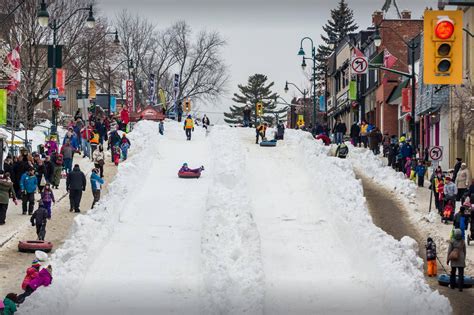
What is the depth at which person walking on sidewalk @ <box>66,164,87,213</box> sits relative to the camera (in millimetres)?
30281

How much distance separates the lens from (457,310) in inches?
806

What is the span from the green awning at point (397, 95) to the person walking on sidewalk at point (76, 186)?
3240 cm

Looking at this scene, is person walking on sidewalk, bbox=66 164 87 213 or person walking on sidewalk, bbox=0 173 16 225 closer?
person walking on sidewalk, bbox=0 173 16 225

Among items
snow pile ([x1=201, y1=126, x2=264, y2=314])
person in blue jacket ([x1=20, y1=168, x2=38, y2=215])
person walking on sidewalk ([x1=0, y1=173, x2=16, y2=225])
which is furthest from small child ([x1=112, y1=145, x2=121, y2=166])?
person walking on sidewalk ([x1=0, y1=173, x2=16, y2=225])

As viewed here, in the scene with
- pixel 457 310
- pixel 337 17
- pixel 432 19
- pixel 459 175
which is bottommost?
pixel 457 310

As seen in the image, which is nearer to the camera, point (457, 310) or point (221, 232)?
point (457, 310)

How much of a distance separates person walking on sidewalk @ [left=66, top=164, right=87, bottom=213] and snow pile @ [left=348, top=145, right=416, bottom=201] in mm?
10581

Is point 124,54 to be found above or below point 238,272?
above

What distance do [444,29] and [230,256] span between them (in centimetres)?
753

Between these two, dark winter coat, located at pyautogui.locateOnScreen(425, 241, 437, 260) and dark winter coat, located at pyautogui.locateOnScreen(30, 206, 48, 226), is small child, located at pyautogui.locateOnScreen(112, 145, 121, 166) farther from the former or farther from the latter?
dark winter coat, located at pyautogui.locateOnScreen(425, 241, 437, 260)

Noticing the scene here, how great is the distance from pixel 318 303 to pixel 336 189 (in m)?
12.1

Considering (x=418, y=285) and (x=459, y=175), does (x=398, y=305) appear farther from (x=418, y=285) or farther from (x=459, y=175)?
(x=459, y=175)

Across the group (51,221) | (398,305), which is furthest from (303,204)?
(398,305)

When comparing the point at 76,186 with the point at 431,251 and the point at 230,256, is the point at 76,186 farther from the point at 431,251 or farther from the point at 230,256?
the point at 431,251
